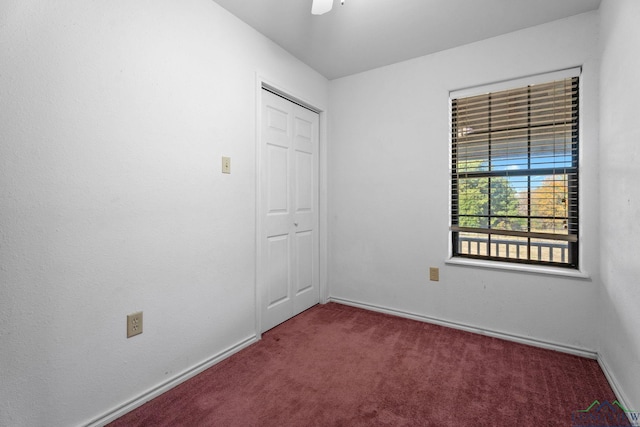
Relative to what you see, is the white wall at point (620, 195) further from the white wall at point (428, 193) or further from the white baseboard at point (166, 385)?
the white baseboard at point (166, 385)

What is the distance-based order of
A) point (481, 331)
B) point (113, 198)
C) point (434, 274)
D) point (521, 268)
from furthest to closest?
1. point (434, 274)
2. point (481, 331)
3. point (521, 268)
4. point (113, 198)

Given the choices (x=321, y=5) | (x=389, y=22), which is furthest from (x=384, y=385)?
(x=389, y=22)

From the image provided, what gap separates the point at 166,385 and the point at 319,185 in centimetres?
215

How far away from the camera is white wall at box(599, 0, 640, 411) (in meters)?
1.44

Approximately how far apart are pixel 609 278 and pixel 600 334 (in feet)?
1.48

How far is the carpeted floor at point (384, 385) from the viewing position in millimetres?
1512

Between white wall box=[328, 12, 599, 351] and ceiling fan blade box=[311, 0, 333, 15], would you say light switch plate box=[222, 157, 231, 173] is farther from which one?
white wall box=[328, 12, 599, 351]

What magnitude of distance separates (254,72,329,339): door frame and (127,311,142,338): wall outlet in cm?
87

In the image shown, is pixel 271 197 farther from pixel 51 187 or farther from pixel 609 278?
pixel 609 278

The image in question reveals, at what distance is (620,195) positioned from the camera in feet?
5.33

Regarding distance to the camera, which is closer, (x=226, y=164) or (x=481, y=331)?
(x=226, y=164)

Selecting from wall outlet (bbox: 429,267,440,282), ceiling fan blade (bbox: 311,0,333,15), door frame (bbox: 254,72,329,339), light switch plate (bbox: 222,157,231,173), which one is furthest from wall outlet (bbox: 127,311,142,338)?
wall outlet (bbox: 429,267,440,282)

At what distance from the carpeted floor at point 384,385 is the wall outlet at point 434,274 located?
460 millimetres

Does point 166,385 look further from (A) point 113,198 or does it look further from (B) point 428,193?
(B) point 428,193
